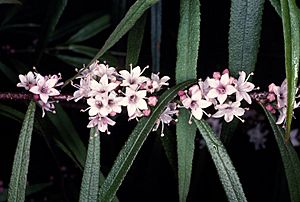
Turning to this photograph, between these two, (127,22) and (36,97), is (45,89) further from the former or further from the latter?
(127,22)

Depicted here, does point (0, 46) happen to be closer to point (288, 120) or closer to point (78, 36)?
point (78, 36)

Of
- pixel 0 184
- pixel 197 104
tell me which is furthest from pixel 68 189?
pixel 197 104

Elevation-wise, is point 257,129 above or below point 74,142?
above

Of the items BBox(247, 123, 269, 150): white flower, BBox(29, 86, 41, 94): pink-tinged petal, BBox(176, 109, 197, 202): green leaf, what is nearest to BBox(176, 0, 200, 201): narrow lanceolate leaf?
BBox(176, 109, 197, 202): green leaf

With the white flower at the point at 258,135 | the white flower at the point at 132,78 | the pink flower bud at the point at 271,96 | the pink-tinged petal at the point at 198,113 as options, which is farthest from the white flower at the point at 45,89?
the white flower at the point at 258,135

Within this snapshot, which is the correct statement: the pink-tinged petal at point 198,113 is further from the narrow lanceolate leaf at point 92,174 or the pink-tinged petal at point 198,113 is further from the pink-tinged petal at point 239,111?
the narrow lanceolate leaf at point 92,174

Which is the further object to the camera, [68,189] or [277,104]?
[68,189]

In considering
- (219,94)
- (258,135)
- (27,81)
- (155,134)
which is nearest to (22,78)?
(27,81)
